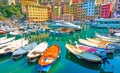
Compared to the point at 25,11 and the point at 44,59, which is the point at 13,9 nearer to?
the point at 25,11

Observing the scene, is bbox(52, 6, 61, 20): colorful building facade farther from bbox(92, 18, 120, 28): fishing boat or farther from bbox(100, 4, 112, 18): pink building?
bbox(92, 18, 120, 28): fishing boat

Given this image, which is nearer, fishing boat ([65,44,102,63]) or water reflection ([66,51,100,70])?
fishing boat ([65,44,102,63])

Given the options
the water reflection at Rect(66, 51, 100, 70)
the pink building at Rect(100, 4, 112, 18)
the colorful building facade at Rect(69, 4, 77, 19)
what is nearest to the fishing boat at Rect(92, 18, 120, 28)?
the pink building at Rect(100, 4, 112, 18)

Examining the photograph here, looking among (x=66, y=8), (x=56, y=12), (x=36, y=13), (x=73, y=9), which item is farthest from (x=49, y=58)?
(x=66, y=8)

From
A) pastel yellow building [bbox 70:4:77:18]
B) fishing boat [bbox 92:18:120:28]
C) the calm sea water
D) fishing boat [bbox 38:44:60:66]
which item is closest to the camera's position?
fishing boat [bbox 38:44:60:66]

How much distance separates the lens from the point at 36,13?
80.5 meters

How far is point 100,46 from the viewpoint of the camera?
2545 cm

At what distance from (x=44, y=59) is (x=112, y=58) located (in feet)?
34.7

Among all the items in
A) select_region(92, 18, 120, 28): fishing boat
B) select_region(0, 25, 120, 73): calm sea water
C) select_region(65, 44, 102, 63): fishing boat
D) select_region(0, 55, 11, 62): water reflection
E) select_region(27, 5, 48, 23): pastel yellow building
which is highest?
select_region(27, 5, 48, 23): pastel yellow building

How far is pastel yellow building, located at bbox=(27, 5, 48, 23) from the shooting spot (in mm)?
77938

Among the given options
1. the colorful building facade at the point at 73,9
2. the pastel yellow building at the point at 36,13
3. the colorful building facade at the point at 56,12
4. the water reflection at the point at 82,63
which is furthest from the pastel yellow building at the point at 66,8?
the water reflection at the point at 82,63

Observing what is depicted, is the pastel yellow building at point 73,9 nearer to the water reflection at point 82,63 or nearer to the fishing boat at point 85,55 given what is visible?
the water reflection at point 82,63

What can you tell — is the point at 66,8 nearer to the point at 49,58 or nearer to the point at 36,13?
the point at 36,13

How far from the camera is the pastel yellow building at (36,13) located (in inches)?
3068
